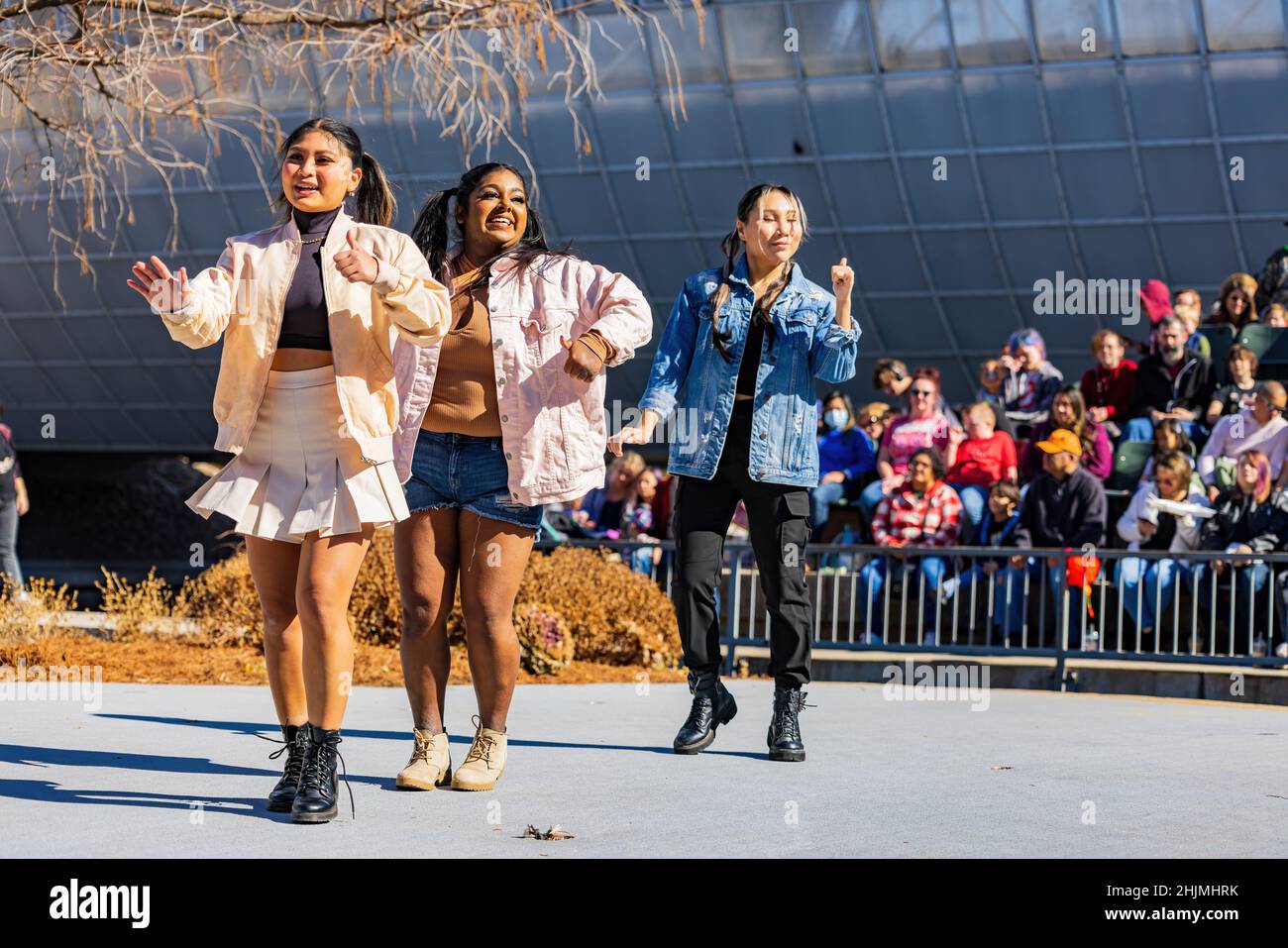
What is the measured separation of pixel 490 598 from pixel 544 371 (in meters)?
0.72

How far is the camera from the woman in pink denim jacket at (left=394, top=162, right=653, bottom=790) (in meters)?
5.74

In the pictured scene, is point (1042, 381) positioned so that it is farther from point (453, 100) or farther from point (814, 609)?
point (453, 100)

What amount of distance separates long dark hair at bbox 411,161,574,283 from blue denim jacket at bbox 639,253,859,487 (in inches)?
31.4

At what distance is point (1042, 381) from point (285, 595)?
35.5 ft

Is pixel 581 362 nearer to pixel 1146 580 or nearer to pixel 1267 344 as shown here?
pixel 1146 580

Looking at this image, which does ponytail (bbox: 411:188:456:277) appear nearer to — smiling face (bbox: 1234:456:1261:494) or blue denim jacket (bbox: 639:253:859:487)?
blue denim jacket (bbox: 639:253:859:487)

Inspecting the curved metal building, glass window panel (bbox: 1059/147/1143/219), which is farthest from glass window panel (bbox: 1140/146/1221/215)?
glass window panel (bbox: 1059/147/1143/219)

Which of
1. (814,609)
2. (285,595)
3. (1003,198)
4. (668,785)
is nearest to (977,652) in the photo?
(814,609)

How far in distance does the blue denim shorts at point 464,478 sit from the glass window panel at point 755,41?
70.6 feet

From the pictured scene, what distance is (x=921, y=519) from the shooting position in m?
12.9

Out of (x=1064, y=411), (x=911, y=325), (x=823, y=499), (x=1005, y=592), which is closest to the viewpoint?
(x=1005, y=592)

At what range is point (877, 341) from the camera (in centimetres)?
2839

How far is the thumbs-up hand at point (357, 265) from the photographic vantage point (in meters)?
5.00

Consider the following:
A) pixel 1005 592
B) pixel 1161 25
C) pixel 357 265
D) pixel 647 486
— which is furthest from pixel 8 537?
pixel 1161 25
